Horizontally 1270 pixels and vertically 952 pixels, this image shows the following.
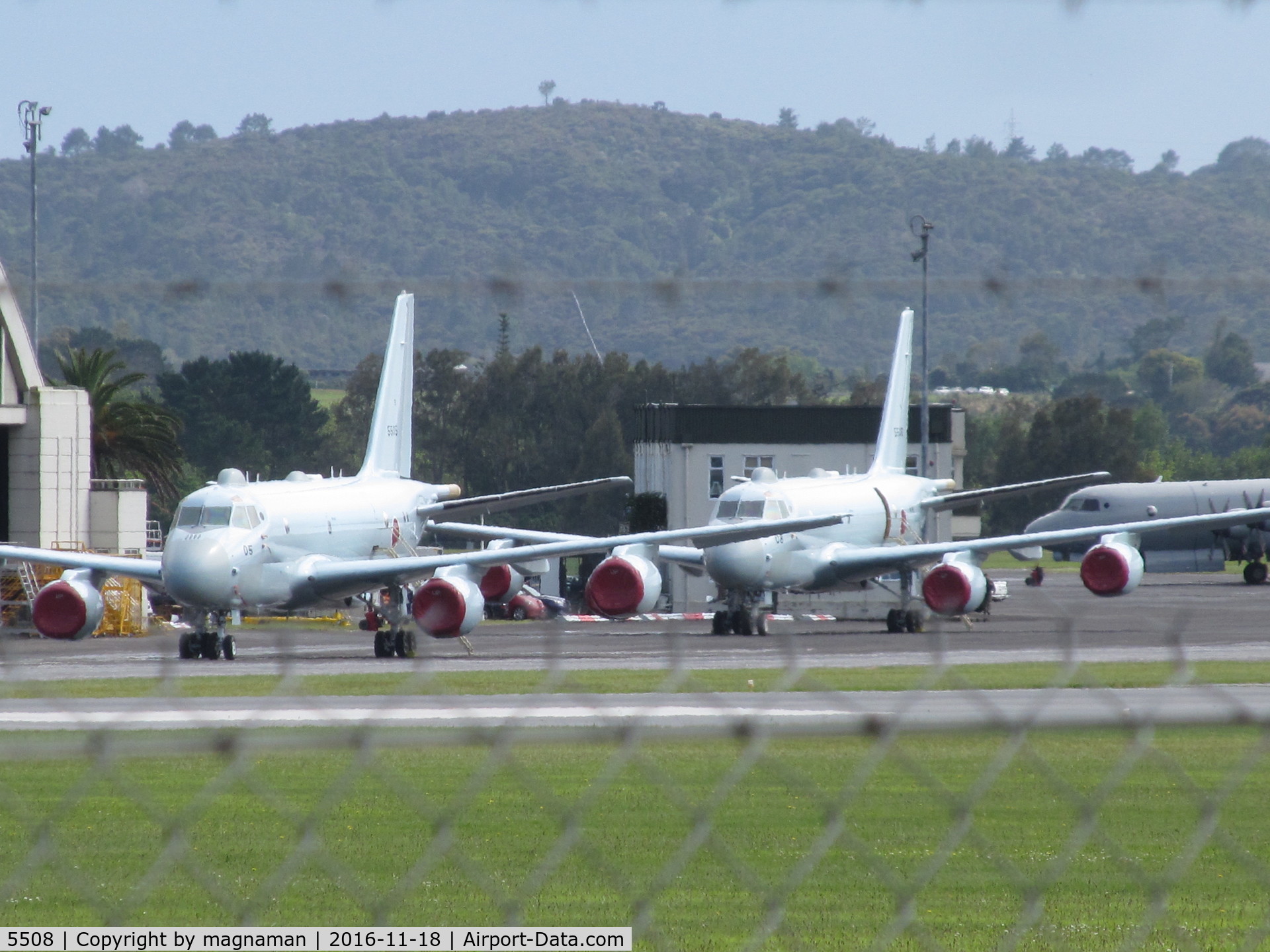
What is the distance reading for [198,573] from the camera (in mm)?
29984

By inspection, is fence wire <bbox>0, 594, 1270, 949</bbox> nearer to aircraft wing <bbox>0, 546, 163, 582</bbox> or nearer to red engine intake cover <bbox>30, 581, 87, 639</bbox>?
red engine intake cover <bbox>30, 581, 87, 639</bbox>

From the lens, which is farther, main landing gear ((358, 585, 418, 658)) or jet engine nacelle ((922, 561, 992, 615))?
jet engine nacelle ((922, 561, 992, 615))

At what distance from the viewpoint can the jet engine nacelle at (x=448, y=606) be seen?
30.6 metres

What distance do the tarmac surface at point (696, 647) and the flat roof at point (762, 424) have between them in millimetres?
8998

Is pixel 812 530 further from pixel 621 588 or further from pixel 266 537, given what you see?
pixel 266 537

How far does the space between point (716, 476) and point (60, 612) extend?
1076 inches

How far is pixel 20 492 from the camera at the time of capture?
1684 inches

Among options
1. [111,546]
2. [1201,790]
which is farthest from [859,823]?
[111,546]

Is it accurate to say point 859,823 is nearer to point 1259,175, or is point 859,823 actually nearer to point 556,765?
point 556,765

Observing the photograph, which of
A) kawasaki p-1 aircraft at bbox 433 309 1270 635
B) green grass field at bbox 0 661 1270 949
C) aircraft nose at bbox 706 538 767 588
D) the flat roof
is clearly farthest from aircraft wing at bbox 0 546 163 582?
the flat roof

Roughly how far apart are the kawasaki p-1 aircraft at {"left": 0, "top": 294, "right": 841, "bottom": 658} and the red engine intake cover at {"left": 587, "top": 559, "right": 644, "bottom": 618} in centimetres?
32

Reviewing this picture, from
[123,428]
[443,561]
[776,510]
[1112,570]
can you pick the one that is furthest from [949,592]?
[123,428]

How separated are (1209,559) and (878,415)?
19.0 m

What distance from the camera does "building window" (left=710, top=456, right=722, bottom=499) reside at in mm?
54412
